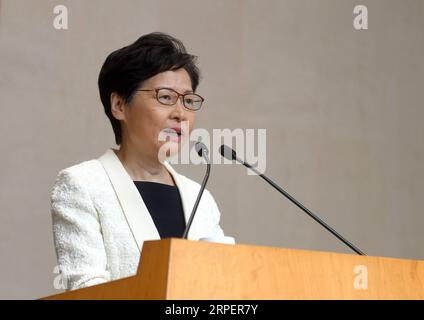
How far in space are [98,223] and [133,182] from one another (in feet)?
0.82

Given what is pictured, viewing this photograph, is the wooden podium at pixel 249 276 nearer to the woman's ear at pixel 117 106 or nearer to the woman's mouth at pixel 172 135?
the woman's mouth at pixel 172 135

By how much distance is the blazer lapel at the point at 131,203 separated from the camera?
2770mm

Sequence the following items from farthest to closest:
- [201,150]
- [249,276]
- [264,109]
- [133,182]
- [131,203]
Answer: [264,109] → [133,182] → [131,203] → [201,150] → [249,276]

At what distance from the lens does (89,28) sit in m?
4.68

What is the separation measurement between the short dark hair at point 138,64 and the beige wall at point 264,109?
4.65 ft

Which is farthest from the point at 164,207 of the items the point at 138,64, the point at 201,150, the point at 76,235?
the point at 201,150

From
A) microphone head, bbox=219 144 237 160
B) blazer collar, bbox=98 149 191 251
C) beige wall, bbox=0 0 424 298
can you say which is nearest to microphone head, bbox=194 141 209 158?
microphone head, bbox=219 144 237 160

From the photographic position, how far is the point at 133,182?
2.95m

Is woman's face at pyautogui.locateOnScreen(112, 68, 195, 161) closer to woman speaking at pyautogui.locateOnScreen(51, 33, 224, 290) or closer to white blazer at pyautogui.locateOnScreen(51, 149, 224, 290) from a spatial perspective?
woman speaking at pyautogui.locateOnScreen(51, 33, 224, 290)

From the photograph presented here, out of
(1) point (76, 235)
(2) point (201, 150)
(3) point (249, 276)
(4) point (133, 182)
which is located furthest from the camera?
(4) point (133, 182)

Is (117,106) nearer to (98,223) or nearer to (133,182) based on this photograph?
(133,182)

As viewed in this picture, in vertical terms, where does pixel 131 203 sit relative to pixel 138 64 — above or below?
below

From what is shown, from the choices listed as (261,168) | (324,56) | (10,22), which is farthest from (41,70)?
(324,56)

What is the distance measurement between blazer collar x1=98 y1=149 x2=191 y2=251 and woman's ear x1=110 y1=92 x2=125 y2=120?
0.17m
